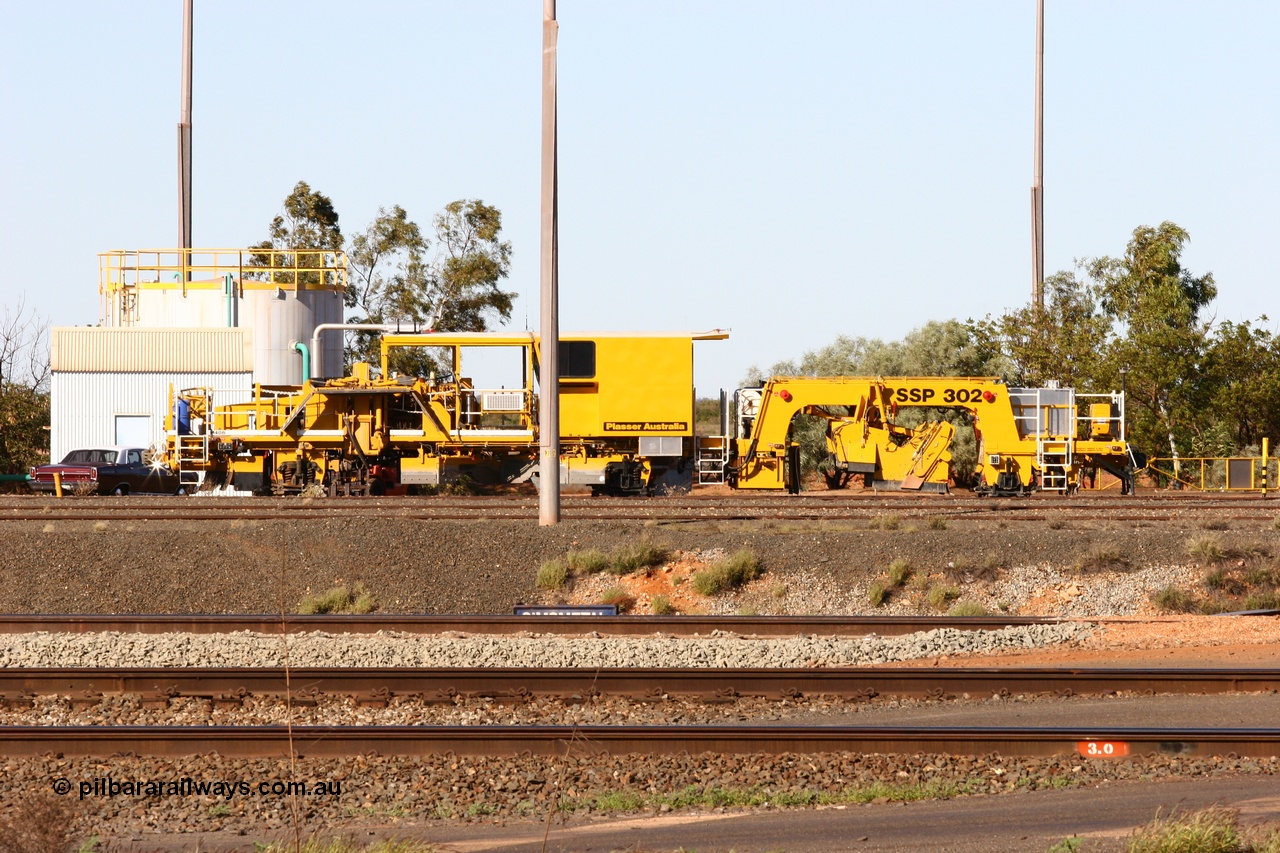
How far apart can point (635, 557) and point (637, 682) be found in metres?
6.42

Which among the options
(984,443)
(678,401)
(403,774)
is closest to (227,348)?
(678,401)

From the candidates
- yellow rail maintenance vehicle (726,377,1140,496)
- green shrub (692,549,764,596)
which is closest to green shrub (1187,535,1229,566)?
green shrub (692,549,764,596)

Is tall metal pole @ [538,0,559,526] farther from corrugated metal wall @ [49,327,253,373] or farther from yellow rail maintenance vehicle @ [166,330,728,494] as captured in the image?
corrugated metal wall @ [49,327,253,373]

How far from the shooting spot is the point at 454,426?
83.5 feet

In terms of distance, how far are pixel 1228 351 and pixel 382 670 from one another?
104 feet

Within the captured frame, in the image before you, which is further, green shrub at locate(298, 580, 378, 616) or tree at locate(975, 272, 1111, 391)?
tree at locate(975, 272, 1111, 391)

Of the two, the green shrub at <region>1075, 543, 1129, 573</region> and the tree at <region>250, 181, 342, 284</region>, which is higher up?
the tree at <region>250, 181, 342, 284</region>

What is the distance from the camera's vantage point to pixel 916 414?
4097 cm

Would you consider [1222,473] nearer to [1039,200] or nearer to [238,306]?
[1039,200]

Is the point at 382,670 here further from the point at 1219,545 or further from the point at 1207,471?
the point at 1207,471

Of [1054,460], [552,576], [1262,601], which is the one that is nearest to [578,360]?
[552,576]

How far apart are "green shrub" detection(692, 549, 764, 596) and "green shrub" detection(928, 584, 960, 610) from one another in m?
2.07

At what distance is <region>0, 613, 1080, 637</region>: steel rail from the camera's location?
14.1 metres

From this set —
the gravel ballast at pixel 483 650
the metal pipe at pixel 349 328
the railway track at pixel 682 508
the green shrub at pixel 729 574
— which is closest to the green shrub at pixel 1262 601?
the gravel ballast at pixel 483 650
